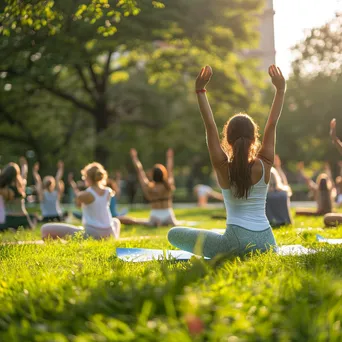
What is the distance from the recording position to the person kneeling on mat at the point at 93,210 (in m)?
8.67

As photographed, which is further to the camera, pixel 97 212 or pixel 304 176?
pixel 304 176

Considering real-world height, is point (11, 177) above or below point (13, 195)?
Answer: above

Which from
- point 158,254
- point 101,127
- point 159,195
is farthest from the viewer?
point 101,127

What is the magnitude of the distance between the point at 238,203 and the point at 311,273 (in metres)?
1.43

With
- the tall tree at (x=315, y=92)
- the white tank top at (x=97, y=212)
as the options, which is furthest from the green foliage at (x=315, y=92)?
the white tank top at (x=97, y=212)

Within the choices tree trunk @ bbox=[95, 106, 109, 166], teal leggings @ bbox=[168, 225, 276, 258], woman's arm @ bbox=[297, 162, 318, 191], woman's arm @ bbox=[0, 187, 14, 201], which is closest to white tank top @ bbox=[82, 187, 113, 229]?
woman's arm @ bbox=[0, 187, 14, 201]

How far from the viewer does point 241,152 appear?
16.6ft

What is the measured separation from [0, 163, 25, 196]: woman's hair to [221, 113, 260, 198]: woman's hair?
22.9ft

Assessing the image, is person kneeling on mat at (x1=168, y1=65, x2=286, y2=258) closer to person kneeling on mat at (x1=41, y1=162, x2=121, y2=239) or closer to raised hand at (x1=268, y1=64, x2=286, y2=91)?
raised hand at (x1=268, y1=64, x2=286, y2=91)

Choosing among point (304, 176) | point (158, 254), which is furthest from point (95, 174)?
point (304, 176)

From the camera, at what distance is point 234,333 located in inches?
110

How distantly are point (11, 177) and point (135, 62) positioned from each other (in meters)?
17.7

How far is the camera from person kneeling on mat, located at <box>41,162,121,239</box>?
8.67m

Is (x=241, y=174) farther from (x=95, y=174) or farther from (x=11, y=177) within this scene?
(x=11, y=177)
